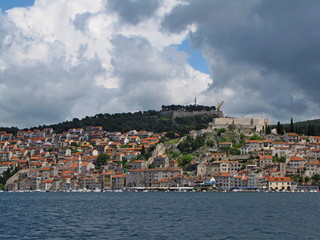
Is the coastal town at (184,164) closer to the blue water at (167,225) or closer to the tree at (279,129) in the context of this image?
the tree at (279,129)

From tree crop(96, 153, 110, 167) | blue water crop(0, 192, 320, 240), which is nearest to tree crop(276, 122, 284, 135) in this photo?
→ tree crop(96, 153, 110, 167)

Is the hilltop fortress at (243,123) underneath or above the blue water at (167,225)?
above

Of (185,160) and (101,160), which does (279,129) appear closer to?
(185,160)

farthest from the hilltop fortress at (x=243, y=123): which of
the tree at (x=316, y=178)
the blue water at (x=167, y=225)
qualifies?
the blue water at (x=167, y=225)

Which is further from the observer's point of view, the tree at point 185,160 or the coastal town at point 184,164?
the tree at point 185,160

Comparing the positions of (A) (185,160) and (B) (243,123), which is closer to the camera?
(A) (185,160)

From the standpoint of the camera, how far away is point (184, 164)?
435ft

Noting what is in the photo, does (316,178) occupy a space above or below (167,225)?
above

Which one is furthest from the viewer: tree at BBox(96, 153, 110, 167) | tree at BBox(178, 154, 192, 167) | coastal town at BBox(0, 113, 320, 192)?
tree at BBox(96, 153, 110, 167)

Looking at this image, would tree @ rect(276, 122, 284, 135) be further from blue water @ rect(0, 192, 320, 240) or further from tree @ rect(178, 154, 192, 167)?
blue water @ rect(0, 192, 320, 240)

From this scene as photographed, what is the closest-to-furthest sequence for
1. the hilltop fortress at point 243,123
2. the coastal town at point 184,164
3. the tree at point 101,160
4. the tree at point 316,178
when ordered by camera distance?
the tree at point 316,178
the coastal town at point 184,164
the tree at point 101,160
the hilltop fortress at point 243,123

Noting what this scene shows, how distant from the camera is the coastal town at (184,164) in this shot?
120 meters

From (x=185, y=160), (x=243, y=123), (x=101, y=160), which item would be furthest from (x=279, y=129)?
(x=101, y=160)

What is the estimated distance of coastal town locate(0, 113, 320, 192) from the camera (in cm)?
11975
